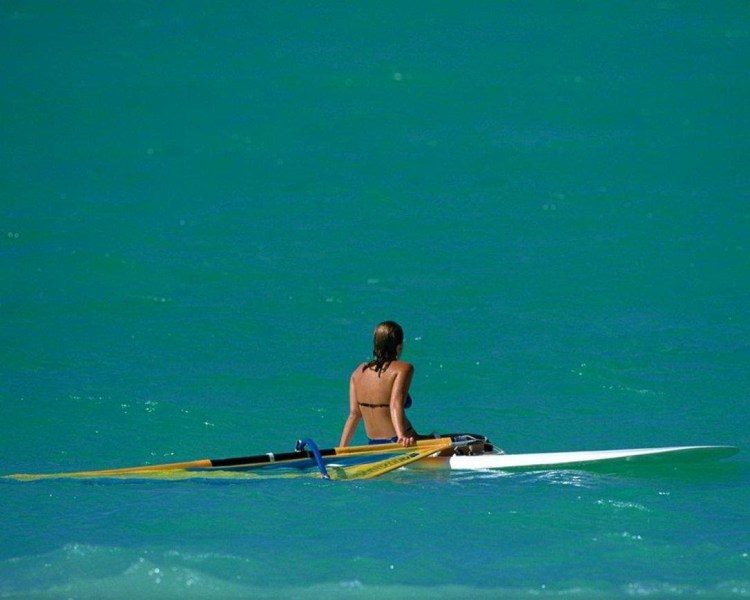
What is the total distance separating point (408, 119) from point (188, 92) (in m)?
3.10

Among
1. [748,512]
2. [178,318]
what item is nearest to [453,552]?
[748,512]

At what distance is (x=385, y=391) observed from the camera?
8.15 metres

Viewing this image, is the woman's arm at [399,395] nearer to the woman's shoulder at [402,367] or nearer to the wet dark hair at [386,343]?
the woman's shoulder at [402,367]

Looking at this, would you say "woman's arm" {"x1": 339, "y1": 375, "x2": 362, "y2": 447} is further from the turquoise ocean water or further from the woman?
the turquoise ocean water

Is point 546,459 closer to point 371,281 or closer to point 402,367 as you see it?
point 402,367

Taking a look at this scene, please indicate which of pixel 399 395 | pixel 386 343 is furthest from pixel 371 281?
pixel 399 395

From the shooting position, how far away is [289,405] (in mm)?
10742

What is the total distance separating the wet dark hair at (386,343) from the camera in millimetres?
8125

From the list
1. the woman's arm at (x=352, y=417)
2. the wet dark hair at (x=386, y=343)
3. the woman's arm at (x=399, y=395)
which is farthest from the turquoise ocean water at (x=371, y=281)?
the wet dark hair at (x=386, y=343)

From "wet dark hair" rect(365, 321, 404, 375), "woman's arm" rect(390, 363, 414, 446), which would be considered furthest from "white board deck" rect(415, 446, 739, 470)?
"wet dark hair" rect(365, 321, 404, 375)

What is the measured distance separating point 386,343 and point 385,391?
0.31m

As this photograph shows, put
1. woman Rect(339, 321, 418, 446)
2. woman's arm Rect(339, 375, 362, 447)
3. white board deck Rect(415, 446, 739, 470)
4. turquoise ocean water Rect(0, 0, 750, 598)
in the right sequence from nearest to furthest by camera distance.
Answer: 1. turquoise ocean water Rect(0, 0, 750, 598)
2. white board deck Rect(415, 446, 739, 470)
3. woman Rect(339, 321, 418, 446)
4. woman's arm Rect(339, 375, 362, 447)

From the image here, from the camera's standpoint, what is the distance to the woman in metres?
8.10

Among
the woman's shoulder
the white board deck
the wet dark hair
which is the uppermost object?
the wet dark hair
